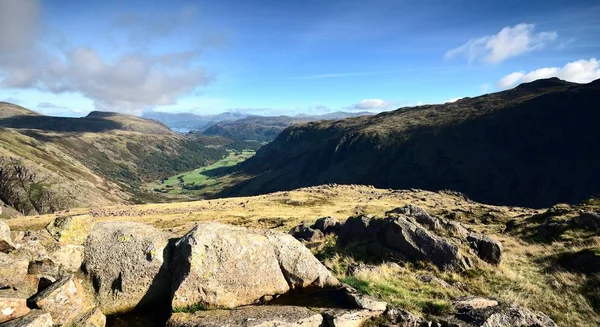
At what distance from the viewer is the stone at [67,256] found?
40.7ft

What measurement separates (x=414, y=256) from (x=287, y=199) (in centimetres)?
8328

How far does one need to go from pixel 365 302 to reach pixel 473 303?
5.11 meters

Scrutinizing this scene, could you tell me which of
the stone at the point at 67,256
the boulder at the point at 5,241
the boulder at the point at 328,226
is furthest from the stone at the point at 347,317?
the boulder at the point at 328,226

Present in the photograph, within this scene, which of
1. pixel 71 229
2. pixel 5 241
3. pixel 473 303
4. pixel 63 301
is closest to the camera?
pixel 63 301

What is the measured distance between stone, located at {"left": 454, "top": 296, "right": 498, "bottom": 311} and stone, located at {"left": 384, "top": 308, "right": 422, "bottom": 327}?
2.55 meters

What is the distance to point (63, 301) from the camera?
10.9 metres

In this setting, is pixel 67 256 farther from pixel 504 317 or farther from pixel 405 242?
pixel 405 242

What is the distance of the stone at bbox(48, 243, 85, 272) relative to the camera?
12.4 m

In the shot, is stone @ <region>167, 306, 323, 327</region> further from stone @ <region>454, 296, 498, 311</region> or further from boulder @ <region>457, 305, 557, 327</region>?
stone @ <region>454, 296, 498, 311</region>

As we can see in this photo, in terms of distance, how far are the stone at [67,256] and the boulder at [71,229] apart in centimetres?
24

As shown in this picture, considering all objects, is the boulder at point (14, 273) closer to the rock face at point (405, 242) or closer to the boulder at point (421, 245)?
the rock face at point (405, 242)

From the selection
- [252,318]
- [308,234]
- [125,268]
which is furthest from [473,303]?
[308,234]

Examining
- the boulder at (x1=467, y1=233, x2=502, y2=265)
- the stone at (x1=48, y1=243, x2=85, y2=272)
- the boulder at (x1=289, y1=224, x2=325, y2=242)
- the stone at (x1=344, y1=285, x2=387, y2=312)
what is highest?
the stone at (x1=48, y1=243, x2=85, y2=272)

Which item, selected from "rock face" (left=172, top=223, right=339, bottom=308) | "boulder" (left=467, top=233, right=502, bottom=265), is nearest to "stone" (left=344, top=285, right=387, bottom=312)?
"rock face" (left=172, top=223, right=339, bottom=308)
